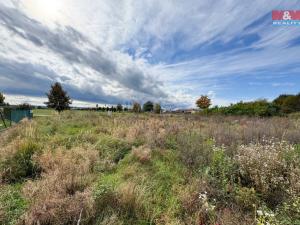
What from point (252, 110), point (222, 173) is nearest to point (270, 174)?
point (222, 173)

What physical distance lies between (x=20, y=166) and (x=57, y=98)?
115ft

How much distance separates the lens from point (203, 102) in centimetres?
4225

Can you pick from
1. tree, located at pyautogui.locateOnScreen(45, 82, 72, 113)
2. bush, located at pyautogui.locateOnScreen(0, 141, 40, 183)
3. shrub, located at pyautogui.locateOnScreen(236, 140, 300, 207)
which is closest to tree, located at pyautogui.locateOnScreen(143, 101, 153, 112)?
tree, located at pyautogui.locateOnScreen(45, 82, 72, 113)

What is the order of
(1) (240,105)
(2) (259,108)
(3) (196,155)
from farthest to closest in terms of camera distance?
(1) (240,105) < (2) (259,108) < (3) (196,155)

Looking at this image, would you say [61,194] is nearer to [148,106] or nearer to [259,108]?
[259,108]

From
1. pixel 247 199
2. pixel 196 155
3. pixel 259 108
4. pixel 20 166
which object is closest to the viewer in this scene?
pixel 247 199

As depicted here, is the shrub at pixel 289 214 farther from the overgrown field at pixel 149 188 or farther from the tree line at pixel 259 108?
the tree line at pixel 259 108

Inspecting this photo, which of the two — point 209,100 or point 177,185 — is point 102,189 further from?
point 209,100

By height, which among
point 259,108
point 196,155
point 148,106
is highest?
point 148,106

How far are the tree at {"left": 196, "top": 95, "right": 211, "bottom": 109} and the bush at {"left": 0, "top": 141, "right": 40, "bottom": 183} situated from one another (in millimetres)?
40319

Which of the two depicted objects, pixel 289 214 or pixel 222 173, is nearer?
pixel 289 214

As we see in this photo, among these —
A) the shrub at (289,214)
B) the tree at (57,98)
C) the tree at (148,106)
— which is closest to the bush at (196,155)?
the shrub at (289,214)

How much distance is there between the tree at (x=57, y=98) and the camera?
3497cm

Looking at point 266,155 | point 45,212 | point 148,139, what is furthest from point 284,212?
point 148,139
